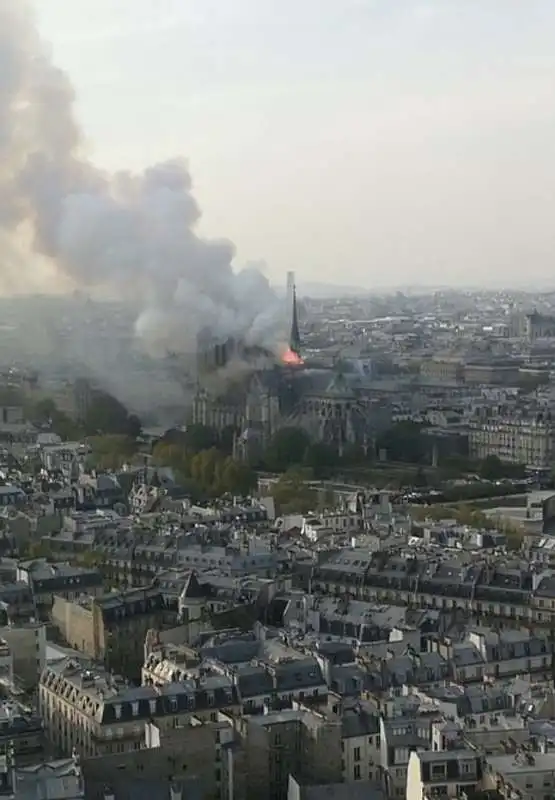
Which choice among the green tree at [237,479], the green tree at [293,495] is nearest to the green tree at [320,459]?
the green tree at [293,495]

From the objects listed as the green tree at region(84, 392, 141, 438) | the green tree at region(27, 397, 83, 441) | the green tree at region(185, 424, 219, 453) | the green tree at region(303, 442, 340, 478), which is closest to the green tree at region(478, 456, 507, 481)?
the green tree at region(303, 442, 340, 478)

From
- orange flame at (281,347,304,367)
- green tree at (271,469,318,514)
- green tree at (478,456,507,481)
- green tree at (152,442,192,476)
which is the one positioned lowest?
green tree at (478,456,507,481)

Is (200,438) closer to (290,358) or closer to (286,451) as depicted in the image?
(286,451)

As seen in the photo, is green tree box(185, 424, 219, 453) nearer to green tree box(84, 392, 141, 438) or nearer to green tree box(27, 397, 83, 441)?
green tree box(84, 392, 141, 438)

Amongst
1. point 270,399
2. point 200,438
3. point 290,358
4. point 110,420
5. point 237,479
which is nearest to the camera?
point 237,479

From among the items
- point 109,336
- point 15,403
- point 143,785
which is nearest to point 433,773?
point 143,785

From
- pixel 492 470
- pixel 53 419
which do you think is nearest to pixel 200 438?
pixel 53 419

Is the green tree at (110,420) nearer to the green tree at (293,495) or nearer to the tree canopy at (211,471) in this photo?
the tree canopy at (211,471)
